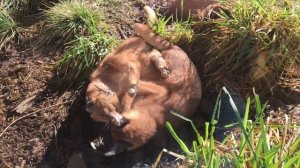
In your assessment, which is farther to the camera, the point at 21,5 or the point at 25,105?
the point at 21,5

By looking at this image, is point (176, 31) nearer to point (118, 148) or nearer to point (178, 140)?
point (118, 148)

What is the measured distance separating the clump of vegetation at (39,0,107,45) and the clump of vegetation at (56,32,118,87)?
122mm

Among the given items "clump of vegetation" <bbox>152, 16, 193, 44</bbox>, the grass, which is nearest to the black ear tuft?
the grass

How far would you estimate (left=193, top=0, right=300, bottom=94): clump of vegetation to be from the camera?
3.76 m

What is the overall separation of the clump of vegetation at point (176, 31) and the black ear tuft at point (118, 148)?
0.99m

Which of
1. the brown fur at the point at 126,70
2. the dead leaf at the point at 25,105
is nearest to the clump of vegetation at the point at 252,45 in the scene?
the brown fur at the point at 126,70

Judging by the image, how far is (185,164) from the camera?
10.2 feet

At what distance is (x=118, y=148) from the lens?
141 inches

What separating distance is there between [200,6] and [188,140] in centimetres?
118

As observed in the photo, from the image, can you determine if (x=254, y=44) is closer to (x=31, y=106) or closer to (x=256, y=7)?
(x=256, y=7)

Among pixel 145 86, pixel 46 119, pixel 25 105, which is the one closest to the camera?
pixel 145 86

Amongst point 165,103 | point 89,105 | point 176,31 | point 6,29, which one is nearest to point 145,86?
point 165,103

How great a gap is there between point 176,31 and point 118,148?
114 centimetres

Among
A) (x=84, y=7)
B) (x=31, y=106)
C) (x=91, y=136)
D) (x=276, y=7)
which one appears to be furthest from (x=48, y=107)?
(x=276, y=7)
